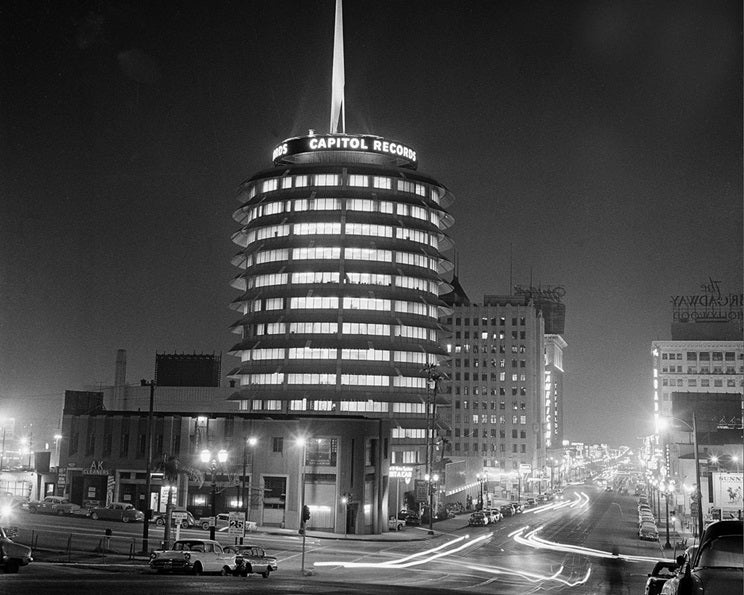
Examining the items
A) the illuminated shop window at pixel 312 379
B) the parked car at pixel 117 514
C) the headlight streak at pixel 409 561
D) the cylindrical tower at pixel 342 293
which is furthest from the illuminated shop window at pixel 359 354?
the parked car at pixel 117 514

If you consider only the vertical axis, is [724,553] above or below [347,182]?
below

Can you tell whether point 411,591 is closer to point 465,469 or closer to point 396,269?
point 396,269

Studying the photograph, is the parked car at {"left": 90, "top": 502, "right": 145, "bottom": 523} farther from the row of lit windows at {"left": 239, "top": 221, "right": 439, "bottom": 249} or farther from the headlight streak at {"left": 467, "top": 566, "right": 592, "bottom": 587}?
the row of lit windows at {"left": 239, "top": 221, "right": 439, "bottom": 249}

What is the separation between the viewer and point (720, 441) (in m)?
128

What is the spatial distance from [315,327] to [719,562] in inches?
4706

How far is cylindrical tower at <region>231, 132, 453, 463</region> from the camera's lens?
418 feet

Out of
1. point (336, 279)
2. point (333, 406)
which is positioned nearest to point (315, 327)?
point (336, 279)

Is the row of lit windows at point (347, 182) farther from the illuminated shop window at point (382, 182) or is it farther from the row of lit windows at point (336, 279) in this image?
the row of lit windows at point (336, 279)

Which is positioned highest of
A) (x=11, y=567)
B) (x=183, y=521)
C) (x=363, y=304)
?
(x=363, y=304)

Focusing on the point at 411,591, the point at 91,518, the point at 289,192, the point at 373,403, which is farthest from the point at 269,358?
the point at 411,591

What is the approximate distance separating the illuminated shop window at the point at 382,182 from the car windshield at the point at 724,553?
412ft

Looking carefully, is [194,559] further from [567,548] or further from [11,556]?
[567,548]

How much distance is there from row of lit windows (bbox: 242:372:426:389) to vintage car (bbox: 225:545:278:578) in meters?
76.9

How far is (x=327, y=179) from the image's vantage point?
438 ft
